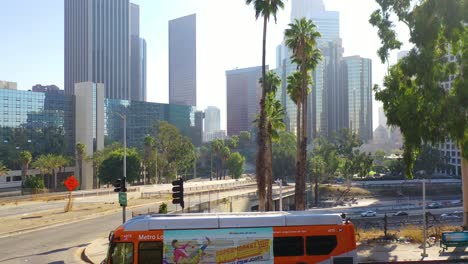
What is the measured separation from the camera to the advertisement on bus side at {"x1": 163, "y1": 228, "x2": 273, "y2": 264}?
606 inches

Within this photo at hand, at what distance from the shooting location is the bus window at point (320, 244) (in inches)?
628

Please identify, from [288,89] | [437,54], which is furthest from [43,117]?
[437,54]

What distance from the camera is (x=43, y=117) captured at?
12000cm

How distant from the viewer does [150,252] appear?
15.3 meters

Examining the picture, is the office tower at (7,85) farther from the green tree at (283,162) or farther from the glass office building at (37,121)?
the green tree at (283,162)

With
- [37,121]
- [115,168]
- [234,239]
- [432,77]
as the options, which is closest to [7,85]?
[37,121]

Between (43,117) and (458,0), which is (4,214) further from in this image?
(43,117)

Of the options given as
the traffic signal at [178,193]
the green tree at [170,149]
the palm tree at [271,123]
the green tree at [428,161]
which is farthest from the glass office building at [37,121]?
the traffic signal at [178,193]

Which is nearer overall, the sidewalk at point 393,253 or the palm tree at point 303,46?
the sidewalk at point 393,253

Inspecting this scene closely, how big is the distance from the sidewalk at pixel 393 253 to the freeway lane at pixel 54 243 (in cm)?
105

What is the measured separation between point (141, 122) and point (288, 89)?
436 feet

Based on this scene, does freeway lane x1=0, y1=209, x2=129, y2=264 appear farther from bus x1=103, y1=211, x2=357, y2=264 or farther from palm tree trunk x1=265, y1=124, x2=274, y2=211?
palm tree trunk x1=265, y1=124, x2=274, y2=211

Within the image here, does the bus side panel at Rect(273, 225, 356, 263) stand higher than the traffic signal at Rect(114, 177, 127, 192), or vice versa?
the traffic signal at Rect(114, 177, 127, 192)

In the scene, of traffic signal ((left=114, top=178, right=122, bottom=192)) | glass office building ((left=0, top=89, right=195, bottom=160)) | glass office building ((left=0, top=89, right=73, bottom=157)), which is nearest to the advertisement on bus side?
traffic signal ((left=114, top=178, right=122, bottom=192))
